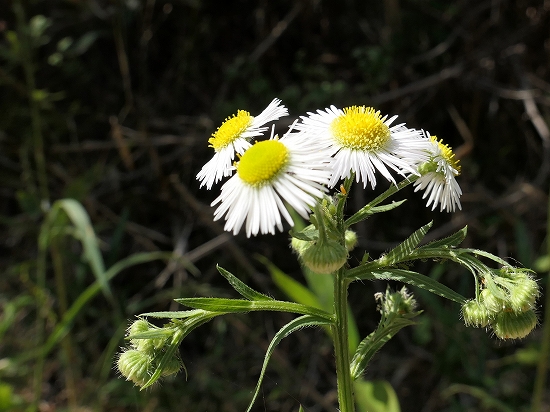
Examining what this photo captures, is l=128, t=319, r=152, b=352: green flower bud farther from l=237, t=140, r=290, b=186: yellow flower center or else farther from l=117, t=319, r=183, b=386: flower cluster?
l=237, t=140, r=290, b=186: yellow flower center

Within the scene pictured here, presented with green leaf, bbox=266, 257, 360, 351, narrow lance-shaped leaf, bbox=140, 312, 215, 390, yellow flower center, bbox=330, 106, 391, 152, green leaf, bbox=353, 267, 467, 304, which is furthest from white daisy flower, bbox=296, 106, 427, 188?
green leaf, bbox=266, 257, 360, 351

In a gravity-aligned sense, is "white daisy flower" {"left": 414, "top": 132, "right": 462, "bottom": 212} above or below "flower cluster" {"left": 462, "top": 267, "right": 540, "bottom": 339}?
above

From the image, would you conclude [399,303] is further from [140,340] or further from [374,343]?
[140,340]

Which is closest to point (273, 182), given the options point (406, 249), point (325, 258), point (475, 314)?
point (325, 258)

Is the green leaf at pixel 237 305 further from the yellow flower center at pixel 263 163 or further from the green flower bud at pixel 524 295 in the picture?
the green flower bud at pixel 524 295

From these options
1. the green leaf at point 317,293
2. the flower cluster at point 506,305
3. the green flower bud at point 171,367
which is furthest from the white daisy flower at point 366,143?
the green leaf at point 317,293

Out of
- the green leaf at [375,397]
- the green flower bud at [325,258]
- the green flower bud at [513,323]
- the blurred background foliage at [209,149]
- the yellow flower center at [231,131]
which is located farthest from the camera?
the blurred background foliage at [209,149]

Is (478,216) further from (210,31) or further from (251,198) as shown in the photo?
(251,198)
